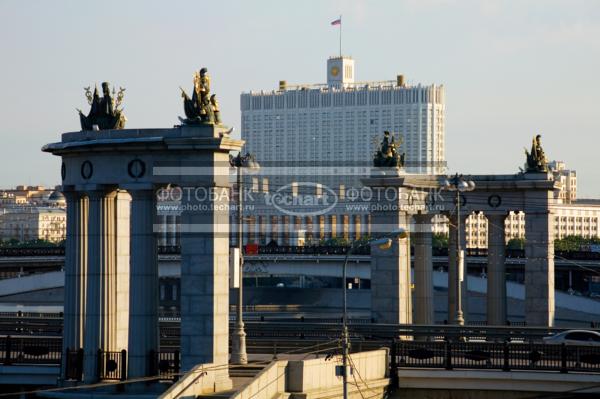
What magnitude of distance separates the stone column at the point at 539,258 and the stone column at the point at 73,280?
3217 centimetres

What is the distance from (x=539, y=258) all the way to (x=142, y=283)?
1330 inches

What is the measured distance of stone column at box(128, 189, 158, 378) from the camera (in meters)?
50.3

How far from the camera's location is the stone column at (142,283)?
165ft

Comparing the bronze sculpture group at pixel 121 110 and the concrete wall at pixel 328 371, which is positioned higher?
the bronze sculpture group at pixel 121 110

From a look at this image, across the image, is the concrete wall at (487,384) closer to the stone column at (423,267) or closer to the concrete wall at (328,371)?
the concrete wall at (328,371)

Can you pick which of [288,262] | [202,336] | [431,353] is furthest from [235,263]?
[288,262]

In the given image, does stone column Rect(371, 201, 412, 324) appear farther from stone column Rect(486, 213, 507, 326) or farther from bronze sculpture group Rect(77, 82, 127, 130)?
bronze sculpture group Rect(77, 82, 127, 130)

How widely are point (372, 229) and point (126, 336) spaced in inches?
758

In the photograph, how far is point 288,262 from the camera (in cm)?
14888

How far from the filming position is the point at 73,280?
173 feet

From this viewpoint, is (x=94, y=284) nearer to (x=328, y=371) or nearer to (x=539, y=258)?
(x=328, y=371)

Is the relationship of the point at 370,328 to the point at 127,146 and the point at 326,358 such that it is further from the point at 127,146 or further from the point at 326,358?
the point at 127,146

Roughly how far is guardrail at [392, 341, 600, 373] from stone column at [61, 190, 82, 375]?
1165cm

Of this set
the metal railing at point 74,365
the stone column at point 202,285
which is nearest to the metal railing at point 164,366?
the stone column at point 202,285
